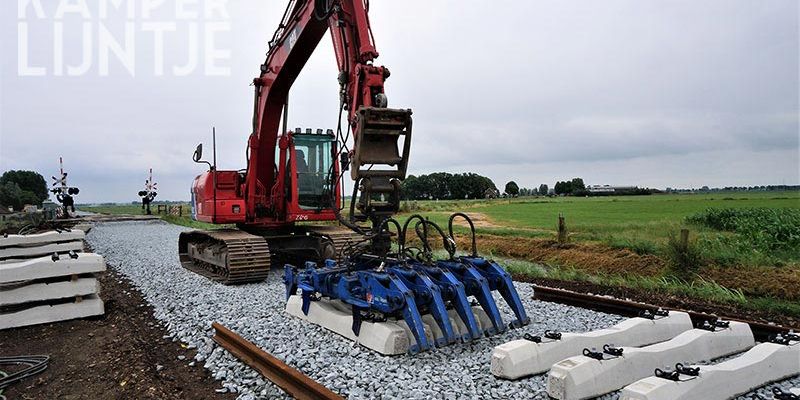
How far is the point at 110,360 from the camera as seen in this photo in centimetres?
579

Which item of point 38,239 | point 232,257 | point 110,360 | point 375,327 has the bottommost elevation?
point 110,360

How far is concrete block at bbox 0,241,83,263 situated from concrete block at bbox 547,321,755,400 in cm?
863

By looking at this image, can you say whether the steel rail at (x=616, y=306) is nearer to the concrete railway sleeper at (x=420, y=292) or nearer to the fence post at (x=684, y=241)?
the concrete railway sleeper at (x=420, y=292)

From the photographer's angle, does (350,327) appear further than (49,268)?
No

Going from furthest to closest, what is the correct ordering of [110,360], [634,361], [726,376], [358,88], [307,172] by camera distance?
1. [307,172]
2. [358,88]
3. [110,360]
4. [634,361]
5. [726,376]

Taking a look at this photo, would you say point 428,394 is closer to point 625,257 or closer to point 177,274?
point 177,274

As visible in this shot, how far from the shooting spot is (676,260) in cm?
Result: 1062

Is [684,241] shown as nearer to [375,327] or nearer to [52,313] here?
[375,327]

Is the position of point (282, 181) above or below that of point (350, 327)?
above

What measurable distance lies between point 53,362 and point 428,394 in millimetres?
4364

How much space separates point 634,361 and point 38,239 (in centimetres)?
964

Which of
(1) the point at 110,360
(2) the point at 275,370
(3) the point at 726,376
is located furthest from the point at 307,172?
(3) the point at 726,376

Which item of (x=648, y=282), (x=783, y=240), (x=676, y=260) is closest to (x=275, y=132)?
(x=648, y=282)

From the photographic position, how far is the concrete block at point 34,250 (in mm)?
8844
